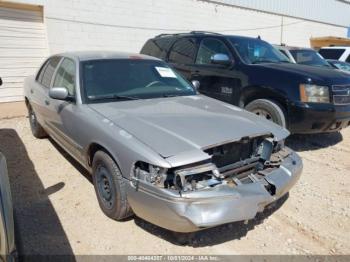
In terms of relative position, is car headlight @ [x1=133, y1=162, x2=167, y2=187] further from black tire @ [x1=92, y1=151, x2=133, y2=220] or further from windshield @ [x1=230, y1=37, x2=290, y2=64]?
windshield @ [x1=230, y1=37, x2=290, y2=64]

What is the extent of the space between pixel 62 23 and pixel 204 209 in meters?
7.11

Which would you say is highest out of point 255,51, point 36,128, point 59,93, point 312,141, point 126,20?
point 126,20

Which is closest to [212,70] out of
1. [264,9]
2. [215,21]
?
[215,21]

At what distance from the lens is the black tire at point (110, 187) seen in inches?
118

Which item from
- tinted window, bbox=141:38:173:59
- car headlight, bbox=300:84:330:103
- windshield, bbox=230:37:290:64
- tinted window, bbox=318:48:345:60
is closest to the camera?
car headlight, bbox=300:84:330:103

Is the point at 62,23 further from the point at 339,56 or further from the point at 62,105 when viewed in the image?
the point at 339,56

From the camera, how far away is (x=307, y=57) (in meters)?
9.32

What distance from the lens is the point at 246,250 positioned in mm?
2945

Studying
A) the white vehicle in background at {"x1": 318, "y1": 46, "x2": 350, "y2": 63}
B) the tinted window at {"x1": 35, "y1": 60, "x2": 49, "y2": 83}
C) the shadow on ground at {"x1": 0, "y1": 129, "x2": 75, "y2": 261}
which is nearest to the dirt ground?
the shadow on ground at {"x1": 0, "y1": 129, "x2": 75, "y2": 261}

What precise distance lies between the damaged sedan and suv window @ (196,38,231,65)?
1848 mm

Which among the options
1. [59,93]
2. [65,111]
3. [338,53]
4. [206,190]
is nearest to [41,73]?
[65,111]

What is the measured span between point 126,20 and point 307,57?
5.25 m

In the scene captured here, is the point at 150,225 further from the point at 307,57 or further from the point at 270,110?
the point at 307,57

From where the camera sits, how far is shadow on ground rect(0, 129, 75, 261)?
9.62ft
